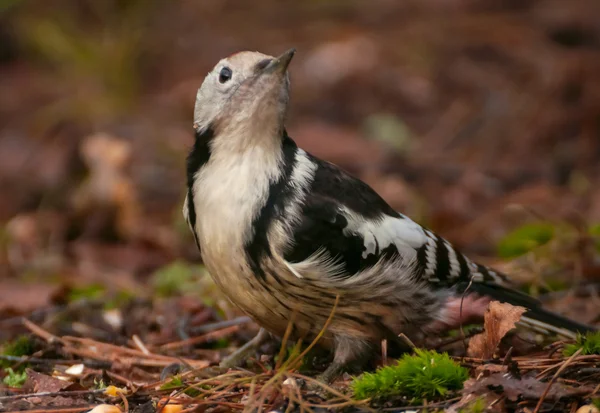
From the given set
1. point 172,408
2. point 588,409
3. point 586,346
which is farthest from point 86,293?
point 588,409

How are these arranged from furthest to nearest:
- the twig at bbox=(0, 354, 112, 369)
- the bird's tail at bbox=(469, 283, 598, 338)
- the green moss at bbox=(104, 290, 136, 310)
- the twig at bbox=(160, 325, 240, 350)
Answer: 1. the green moss at bbox=(104, 290, 136, 310)
2. the twig at bbox=(160, 325, 240, 350)
3. the twig at bbox=(0, 354, 112, 369)
4. the bird's tail at bbox=(469, 283, 598, 338)

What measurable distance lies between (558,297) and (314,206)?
194 cm

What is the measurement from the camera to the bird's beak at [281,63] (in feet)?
11.3

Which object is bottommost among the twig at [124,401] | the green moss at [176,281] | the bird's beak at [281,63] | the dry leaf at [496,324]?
the green moss at [176,281]

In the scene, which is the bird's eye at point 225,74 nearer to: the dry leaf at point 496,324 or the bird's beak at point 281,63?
the bird's beak at point 281,63

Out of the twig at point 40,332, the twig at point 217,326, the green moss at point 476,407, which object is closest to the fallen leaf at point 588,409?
the green moss at point 476,407

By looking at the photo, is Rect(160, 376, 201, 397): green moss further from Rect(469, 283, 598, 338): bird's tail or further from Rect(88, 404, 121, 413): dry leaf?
Rect(469, 283, 598, 338): bird's tail

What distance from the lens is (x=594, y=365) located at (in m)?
3.17

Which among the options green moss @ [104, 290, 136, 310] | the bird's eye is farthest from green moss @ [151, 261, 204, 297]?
the bird's eye

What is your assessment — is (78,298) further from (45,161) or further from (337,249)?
(45,161)

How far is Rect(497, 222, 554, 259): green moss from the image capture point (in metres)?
4.84

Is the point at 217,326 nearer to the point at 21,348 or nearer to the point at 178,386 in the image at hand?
the point at 21,348

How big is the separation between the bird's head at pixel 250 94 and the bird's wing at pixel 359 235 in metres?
0.30

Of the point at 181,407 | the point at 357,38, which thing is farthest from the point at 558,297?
the point at 357,38
